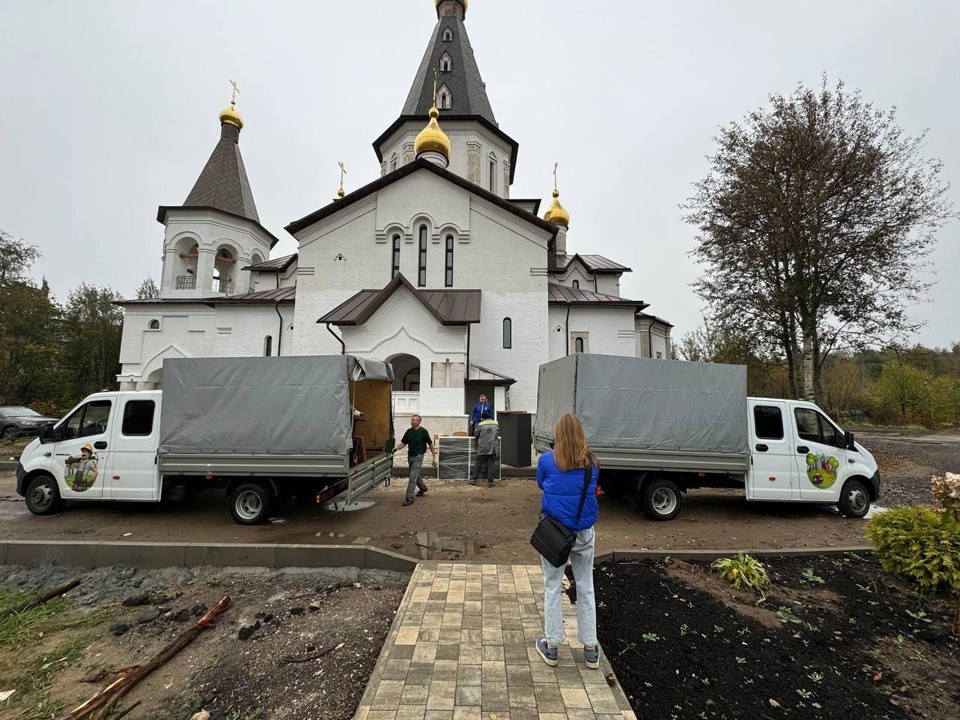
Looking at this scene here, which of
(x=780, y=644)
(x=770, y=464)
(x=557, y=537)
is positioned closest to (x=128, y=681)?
(x=557, y=537)

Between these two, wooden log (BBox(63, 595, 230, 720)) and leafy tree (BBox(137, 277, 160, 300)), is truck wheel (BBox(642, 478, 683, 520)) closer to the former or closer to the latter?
wooden log (BBox(63, 595, 230, 720))

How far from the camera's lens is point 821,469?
7367 millimetres

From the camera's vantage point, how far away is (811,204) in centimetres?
1422

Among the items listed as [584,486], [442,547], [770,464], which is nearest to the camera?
[584,486]

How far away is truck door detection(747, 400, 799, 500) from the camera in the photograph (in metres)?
7.28

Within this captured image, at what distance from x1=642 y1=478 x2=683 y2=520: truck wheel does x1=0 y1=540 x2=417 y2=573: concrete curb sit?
442 cm

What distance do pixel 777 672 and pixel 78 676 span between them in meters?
5.38

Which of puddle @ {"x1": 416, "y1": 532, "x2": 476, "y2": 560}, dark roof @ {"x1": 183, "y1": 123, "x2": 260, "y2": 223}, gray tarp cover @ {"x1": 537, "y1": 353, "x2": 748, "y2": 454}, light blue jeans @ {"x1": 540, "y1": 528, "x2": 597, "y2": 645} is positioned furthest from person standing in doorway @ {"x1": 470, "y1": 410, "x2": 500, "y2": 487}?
dark roof @ {"x1": 183, "y1": 123, "x2": 260, "y2": 223}

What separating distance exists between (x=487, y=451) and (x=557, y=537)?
7.37m

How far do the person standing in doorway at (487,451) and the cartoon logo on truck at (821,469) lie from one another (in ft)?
20.2

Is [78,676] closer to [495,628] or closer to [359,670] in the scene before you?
[359,670]

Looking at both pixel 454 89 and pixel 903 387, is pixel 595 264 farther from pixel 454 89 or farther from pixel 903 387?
pixel 903 387

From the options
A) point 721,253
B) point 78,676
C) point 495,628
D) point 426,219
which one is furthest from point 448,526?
point 426,219

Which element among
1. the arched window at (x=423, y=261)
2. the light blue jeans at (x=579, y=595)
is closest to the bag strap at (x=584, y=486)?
the light blue jeans at (x=579, y=595)
